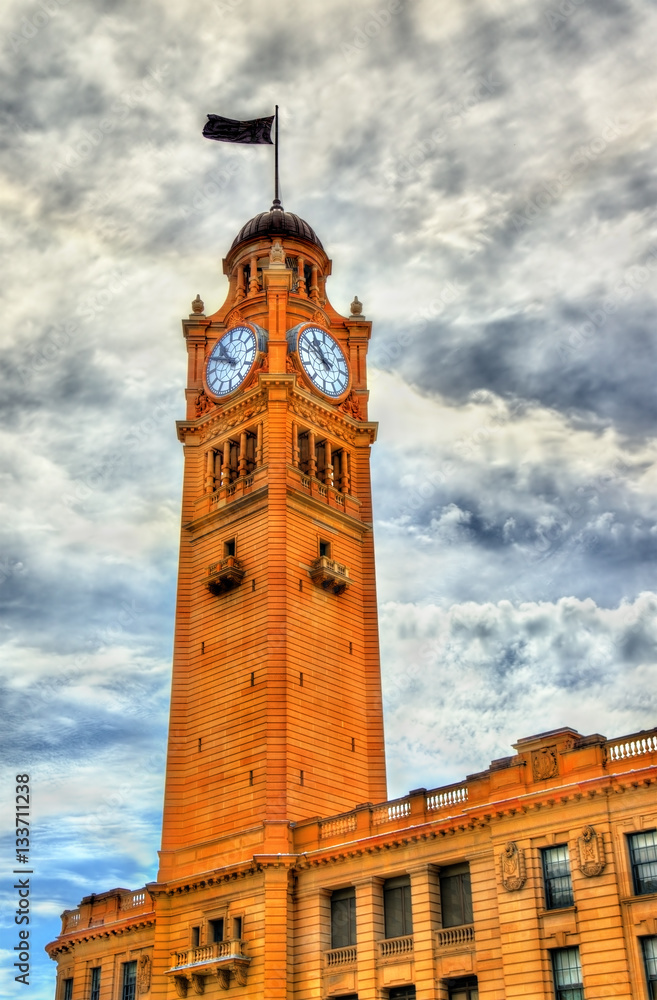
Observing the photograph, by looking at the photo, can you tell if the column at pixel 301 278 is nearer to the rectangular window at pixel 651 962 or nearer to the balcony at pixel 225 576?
the balcony at pixel 225 576

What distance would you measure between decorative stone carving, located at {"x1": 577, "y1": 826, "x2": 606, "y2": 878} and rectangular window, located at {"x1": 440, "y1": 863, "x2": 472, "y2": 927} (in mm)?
7196

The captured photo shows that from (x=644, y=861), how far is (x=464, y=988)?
1129 cm

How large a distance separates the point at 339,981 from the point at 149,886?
14.2 meters

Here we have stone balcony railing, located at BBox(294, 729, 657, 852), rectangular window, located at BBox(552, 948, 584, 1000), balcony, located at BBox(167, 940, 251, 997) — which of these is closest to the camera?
rectangular window, located at BBox(552, 948, 584, 1000)

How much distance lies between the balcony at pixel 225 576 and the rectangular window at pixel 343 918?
68.6 ft

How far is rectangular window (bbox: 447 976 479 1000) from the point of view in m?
49.8

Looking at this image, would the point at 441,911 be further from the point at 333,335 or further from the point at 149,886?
the point at 333,335

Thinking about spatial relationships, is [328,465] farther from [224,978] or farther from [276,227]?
[224,978]

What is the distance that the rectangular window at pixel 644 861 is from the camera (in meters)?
44.4

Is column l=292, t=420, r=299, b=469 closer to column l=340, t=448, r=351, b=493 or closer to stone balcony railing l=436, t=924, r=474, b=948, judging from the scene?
column l=340, t=448, r=351, b=493

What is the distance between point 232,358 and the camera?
81188 mm

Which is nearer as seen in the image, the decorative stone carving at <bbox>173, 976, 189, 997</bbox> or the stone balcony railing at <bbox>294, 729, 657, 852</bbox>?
the stone balcony railing at <bbox>294, 729, 657, 852</bbox>

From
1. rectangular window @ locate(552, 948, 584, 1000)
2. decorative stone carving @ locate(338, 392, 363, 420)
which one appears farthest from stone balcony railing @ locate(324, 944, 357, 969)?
decorative stone carving @ locate(338, 392, 363, 420)

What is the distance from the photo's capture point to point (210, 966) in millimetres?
57531
